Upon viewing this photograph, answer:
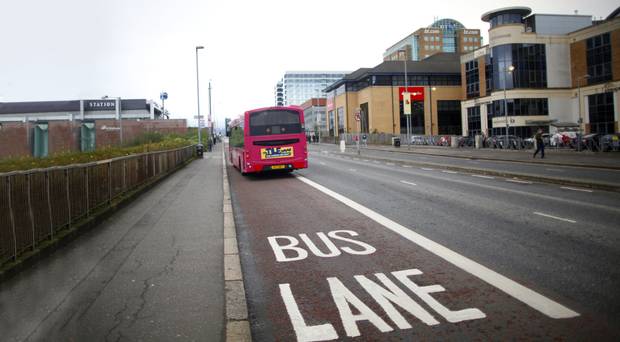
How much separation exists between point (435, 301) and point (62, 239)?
5954 millimetres

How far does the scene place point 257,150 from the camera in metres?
20.0

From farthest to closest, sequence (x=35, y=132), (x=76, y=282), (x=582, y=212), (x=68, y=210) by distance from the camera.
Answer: (x=35, y=132) → (x=582, y=212) → (x=68, y=210) → (x=76, y=282)

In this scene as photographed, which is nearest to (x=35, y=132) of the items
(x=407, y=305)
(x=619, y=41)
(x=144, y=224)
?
(x=144, y=224)

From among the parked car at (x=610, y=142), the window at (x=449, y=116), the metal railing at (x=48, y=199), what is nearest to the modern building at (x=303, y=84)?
the window at (x=449, y=116)

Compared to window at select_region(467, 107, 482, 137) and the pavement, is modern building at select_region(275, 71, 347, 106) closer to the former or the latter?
window at select_region(467, 107, 482, 137)

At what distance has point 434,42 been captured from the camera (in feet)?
454

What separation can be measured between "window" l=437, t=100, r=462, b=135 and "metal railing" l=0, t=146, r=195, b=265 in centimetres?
7761

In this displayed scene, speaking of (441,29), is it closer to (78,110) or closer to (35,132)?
(78,110)

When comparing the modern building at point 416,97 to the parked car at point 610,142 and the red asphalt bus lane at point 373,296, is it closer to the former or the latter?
the parked car at point 610,142

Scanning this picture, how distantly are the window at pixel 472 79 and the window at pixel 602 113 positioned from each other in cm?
1379

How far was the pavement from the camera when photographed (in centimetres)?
434

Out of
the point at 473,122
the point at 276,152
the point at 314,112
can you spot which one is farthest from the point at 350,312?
the point at 314,112

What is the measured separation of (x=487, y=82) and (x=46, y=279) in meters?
62.1

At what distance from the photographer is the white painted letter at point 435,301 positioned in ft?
14.2
